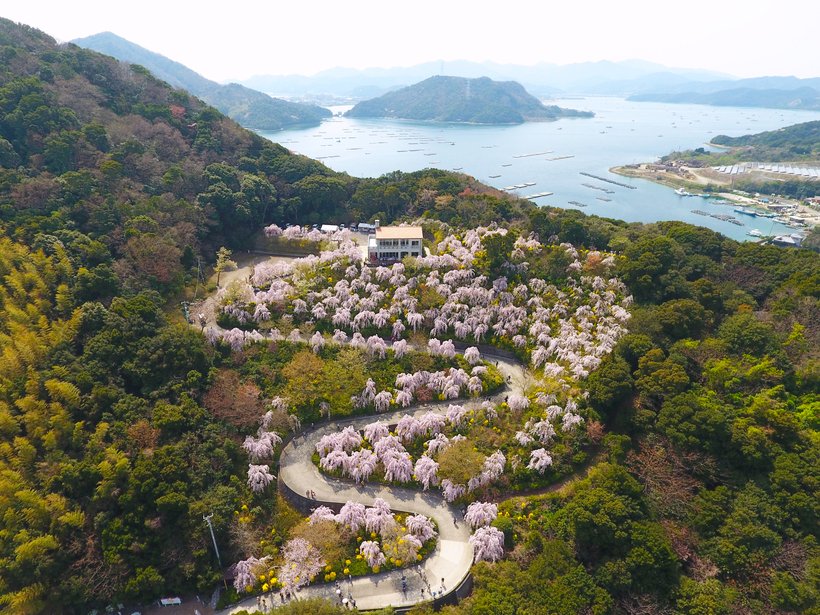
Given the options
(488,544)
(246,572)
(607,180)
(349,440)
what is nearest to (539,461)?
(488,544)

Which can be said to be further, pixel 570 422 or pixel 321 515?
pixel 570 422

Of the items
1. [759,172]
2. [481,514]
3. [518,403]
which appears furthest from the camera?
[759,172]

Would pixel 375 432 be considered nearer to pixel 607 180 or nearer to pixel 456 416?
pixel 456 416

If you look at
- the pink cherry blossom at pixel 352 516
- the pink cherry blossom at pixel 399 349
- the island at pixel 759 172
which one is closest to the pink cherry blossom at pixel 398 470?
the pink cherry blossom at pixel 352 516

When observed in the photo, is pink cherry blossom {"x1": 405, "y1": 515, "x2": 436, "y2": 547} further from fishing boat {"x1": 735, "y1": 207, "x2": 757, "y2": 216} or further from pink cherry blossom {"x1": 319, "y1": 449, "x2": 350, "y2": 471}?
fishing boat {"x1": 735, "y1": 207, "x2": 757, "y2": 216}

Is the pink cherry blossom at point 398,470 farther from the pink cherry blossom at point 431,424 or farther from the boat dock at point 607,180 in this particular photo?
the boat dock at point 607,180

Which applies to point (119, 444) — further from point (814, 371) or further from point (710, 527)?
point (814, 371)
